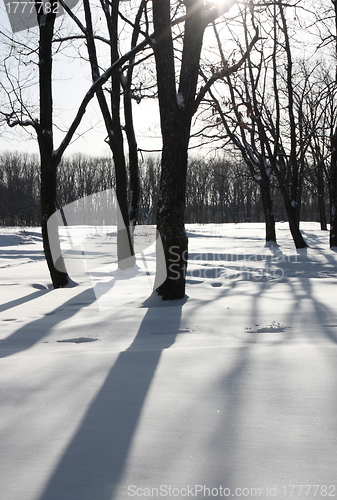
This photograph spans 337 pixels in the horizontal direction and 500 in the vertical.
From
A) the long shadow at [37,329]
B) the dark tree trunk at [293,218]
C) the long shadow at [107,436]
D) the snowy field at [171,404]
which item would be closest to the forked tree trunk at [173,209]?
the snowy field at [171,404]

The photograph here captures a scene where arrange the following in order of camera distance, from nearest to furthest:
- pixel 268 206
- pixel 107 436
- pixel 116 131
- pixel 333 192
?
pixel 107 436 → pixel 116 131 → pixel 333 192 → pixel 268 206

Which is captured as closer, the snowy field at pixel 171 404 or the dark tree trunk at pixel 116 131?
the snowy field at pixel 171 404

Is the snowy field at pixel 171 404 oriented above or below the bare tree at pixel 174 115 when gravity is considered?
below

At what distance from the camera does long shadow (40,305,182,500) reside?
1273 millimetres

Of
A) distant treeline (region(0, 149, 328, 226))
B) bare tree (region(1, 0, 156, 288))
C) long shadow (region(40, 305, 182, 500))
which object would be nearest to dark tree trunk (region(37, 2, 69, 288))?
bare tree (region(1, 0, 156, 288))

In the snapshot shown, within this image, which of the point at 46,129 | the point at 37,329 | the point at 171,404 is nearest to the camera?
the point at 171,404

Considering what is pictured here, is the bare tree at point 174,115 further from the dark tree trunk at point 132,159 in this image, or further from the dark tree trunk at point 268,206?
the dark tree trunk at point 268,206

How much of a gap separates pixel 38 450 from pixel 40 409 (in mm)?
336

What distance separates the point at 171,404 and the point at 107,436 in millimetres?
368

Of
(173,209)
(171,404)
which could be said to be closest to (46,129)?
(173,209)

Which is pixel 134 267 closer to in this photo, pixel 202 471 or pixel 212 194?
pixel 202 471

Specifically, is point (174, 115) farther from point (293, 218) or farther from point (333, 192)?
point (333, 192)

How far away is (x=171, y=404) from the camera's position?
181cm

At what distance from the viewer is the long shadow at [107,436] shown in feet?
4.18
